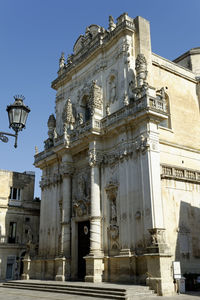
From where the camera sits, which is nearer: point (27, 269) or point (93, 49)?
point (93, 49)

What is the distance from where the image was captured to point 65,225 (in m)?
22.0

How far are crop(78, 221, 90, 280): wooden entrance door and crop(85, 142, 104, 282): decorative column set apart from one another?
1.88 m

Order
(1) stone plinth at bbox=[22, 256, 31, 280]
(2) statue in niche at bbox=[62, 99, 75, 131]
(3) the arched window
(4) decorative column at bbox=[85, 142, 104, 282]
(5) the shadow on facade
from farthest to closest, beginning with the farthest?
(3) the arched window
(1) stone plinth at bbox=[22, 256, 31, 280]
(2) statue in niche at bbox=[62, 99, 75, 131]
(4) decorative column at bbox=[85, 142, 104, 282]
(5) the shadow on facade

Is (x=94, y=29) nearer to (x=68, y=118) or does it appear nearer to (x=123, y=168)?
(x=68, y=118)

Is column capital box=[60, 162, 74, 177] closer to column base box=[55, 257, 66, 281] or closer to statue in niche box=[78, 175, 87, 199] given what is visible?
statue in niche box=[78, 175, 87, 199]

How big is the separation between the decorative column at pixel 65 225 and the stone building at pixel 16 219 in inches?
296

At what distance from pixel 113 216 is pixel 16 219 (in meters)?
14.6

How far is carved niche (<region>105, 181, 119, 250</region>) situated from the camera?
1853 cm

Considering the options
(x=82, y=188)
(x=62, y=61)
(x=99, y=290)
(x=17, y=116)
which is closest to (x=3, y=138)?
(x=17, y=116)

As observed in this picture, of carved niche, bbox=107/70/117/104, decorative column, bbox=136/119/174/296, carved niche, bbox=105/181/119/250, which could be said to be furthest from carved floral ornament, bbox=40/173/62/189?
decorative column, bbox=136/119/174/296

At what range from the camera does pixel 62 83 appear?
2822 cm

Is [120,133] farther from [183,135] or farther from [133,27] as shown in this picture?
[133,27]

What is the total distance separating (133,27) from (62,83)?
882 centimetres

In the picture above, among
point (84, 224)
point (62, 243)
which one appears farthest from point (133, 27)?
point (62, 243)
